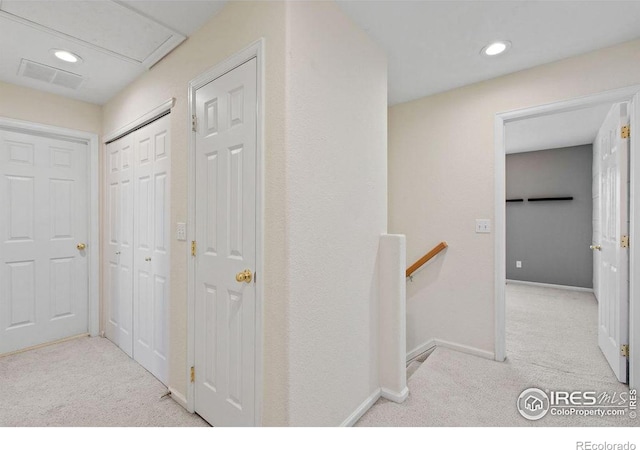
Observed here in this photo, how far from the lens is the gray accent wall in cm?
480

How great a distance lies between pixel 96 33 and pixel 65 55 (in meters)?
0.49

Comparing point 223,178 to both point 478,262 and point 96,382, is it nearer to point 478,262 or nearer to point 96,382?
point 96,382

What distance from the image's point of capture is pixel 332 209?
5.05 feet

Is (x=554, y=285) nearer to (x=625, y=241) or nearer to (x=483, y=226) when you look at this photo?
(x=625, y=241)

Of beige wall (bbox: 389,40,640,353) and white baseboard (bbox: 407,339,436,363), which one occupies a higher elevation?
beige wall (bbox: 389,40,640,353)

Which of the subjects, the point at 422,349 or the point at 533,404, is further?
the point at 422,349

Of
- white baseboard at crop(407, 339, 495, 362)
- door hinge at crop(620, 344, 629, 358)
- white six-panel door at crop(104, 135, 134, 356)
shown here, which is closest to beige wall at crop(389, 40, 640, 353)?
white baseboard at crop(407, 339, 495, 362)

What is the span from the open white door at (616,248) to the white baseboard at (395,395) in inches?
62.6

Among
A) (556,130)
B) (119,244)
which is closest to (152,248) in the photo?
(119,244)

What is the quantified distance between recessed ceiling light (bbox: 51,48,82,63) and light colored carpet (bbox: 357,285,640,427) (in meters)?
3.18

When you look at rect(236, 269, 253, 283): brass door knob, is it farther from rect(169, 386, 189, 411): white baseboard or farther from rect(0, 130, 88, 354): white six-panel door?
rect(0, 130, 88, 354): white six-panel door

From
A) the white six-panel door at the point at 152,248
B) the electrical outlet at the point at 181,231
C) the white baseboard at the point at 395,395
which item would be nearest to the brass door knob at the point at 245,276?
the electrical outlet at the point at 181,231
